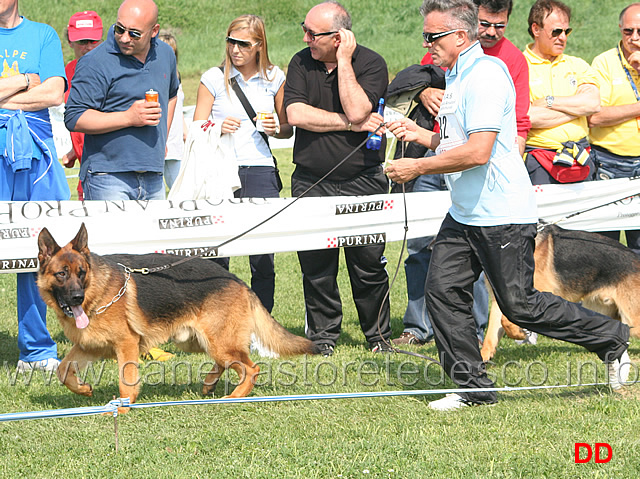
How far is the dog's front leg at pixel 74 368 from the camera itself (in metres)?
5.01

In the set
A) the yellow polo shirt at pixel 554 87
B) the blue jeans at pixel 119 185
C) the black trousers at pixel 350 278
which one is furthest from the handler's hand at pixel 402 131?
the blue jeans at pixel 119 185

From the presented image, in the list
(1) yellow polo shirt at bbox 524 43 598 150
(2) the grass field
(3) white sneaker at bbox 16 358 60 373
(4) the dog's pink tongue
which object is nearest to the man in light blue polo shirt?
(2) the grass field

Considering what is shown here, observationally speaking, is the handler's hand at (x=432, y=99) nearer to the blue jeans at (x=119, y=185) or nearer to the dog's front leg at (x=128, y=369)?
the blue jeans at (x=119, y=185)

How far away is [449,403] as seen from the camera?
4730 millimetres

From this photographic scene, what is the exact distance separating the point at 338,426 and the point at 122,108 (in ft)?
9.69

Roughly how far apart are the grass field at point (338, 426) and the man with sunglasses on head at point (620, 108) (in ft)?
5.41

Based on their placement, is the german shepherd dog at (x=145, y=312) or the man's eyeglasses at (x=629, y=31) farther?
the man's eyeglasses at (x=629, y=31)

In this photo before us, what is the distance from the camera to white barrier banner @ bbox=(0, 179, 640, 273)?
222 inches

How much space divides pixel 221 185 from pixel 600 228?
3.43 meters

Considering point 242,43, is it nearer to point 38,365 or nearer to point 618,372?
point 38,365

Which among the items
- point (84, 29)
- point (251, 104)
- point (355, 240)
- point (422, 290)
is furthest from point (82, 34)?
point (422, 290)

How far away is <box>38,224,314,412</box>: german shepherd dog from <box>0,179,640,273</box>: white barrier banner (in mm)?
568

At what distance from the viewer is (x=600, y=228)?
276 inches

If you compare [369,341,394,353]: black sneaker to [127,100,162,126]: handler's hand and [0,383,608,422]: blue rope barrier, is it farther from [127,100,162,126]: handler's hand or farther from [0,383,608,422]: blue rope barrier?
[127,100,162,126]: handler's hand
